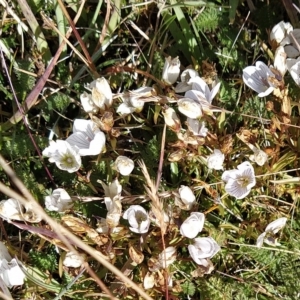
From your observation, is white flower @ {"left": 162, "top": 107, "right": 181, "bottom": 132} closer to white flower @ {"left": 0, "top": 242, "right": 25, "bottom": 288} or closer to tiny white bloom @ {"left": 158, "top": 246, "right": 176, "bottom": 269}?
tiny white bloom @ {"left": 158, "top": 246, "right": 176, "bottom": 269}

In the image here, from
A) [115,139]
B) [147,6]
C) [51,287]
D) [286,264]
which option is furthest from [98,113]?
[286,264]

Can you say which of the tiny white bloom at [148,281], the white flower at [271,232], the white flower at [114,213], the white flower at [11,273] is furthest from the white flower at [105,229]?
the white flower at [271,232]

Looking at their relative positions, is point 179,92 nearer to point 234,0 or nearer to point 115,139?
point 115,139

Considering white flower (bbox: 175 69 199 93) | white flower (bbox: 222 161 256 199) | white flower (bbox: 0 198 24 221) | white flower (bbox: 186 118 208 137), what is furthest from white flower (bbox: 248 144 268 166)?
white flower (bbox: 0 198 24 221)

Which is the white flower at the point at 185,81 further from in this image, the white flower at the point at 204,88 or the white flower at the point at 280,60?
the white flower at the point at 280,60

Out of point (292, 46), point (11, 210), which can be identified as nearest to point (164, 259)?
point (11, 210)
